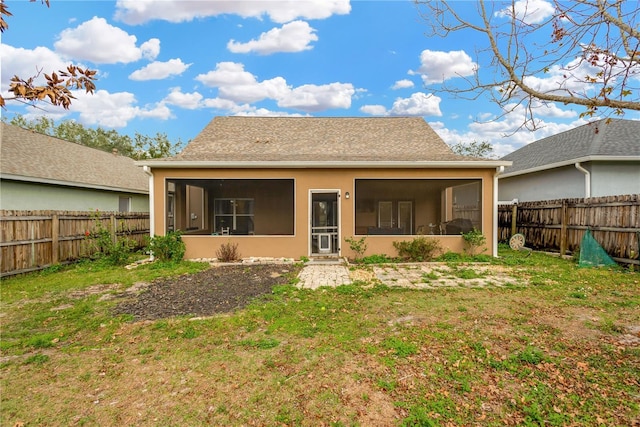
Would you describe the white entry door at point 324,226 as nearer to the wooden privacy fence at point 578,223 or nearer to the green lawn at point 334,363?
the green lawn at point 334,363

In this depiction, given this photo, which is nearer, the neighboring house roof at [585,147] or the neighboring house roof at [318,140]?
the neighboring house roof at [318,140]

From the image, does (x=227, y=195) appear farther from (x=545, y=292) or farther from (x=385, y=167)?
(x=545, y=292)

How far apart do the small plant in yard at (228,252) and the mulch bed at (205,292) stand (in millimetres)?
820

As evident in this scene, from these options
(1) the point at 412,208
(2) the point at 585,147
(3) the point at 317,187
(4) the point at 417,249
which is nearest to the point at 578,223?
(2) the point at 585,147

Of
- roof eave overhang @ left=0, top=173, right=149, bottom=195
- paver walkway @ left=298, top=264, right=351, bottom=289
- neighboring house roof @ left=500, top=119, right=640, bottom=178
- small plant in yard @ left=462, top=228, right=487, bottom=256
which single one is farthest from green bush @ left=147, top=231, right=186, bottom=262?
neighboring house roof @ left=500, top=119, right=640, bottom=178

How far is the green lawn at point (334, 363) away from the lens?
2469 mm

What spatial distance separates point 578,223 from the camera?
30.2ft

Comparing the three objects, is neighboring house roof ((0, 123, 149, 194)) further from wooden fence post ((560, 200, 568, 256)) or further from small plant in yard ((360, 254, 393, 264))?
wooden fence post ((560, 200, 568, 256))

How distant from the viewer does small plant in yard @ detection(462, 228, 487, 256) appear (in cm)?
927

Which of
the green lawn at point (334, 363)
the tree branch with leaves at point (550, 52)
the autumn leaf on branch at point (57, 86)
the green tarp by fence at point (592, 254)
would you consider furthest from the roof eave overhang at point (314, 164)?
the autumn leaf on branch at point (57, 86)

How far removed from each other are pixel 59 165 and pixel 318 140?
9.50 m

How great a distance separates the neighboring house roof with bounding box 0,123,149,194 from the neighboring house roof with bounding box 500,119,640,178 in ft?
50.9

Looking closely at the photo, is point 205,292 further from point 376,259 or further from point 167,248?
point 376,259

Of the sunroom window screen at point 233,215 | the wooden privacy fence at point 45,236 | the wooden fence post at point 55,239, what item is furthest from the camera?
the sunroom window screen at point 233,215
